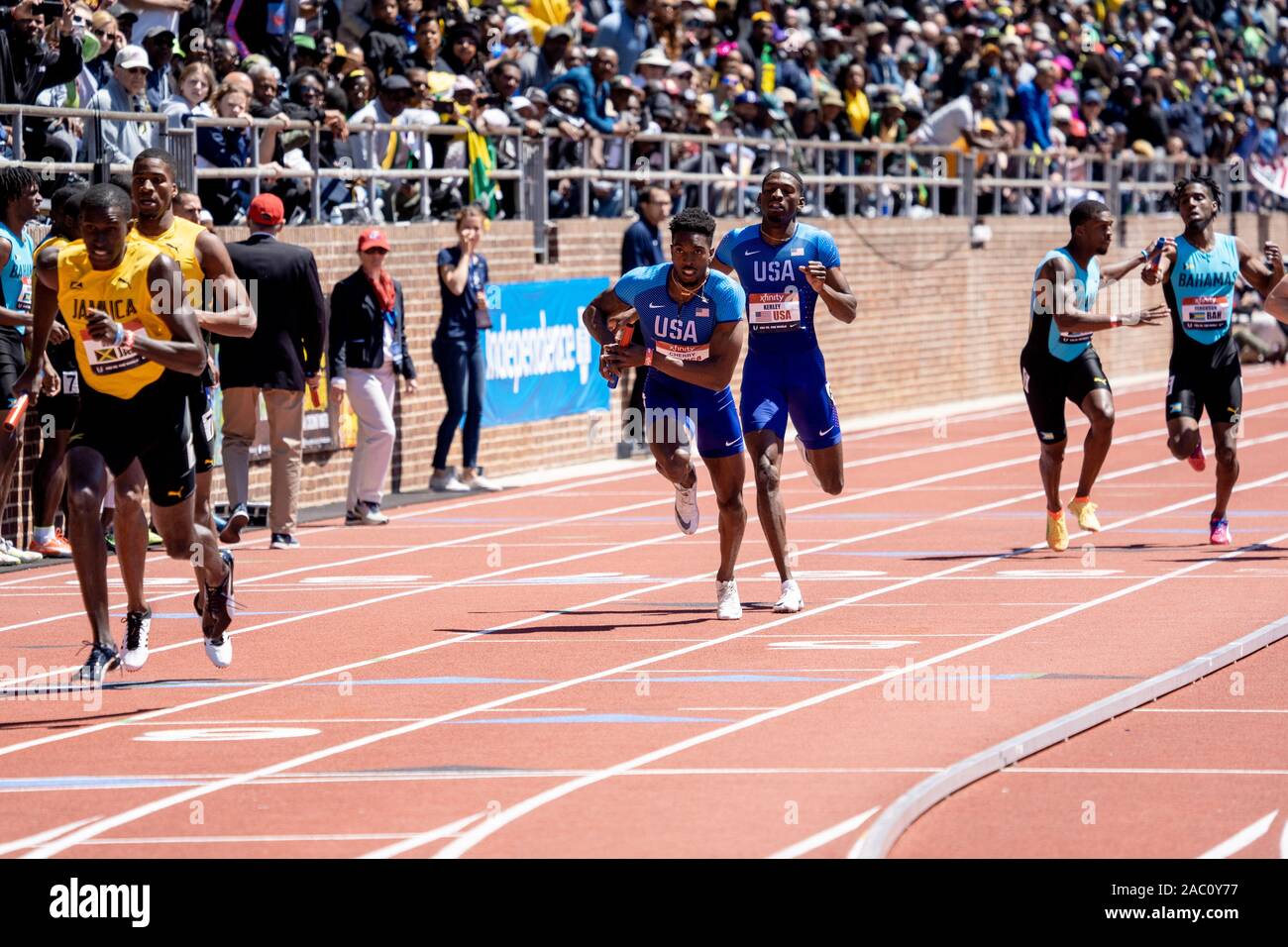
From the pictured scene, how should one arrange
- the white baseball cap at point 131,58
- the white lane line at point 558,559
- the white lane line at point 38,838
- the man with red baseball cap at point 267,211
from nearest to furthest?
the white lane line at point 38,838, the white lane line at point 558,559, the man with red baseball cap at point 267,211, the white baseball cap at point 131,58

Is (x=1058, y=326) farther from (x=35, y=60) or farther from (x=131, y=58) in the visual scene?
(x=35, y=60)

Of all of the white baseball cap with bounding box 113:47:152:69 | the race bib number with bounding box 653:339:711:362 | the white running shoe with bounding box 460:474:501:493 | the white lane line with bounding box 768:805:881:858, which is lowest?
the white running shoe with bounding box 460:474:501:493

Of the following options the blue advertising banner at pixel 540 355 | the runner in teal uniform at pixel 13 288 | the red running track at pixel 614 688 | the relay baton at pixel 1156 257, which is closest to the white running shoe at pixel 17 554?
the runner in teal uniform at pixel 13 288

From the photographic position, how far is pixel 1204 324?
16.8m

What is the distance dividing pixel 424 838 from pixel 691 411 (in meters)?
5.81

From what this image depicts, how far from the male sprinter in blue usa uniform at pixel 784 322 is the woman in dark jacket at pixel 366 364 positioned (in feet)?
18.2

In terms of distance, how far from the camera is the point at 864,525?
18.5m

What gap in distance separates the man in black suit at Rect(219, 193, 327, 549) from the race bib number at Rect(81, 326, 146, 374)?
605 cm

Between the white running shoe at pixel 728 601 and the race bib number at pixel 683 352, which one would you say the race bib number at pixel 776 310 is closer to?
the race bib number at pixel 683 352

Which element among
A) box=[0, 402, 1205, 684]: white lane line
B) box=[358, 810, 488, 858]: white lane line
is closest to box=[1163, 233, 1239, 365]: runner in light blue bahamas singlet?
box=[0, 402, 1205, 684]: white lane line

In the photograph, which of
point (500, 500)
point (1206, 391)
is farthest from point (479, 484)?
point (1206, 391)

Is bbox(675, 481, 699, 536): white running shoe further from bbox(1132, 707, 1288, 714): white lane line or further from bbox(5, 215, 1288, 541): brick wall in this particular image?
bbox(5, 215, 1288, 541): brick wall

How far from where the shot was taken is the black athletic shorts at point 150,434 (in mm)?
10836

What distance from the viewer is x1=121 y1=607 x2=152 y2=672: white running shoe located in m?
11.2
